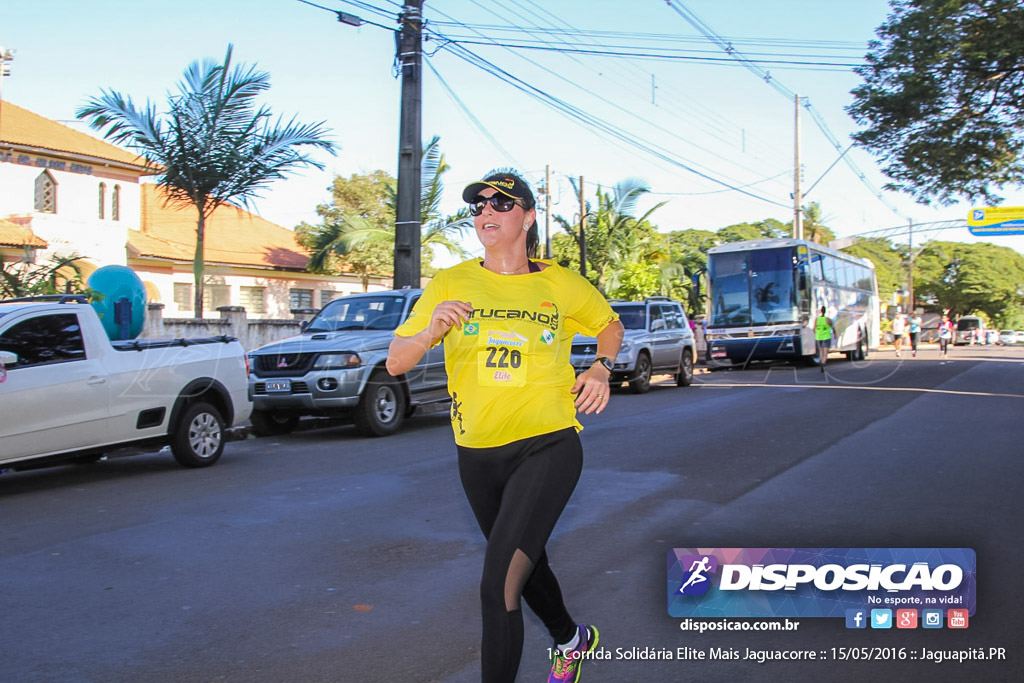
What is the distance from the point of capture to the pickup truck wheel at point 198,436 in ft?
30.6

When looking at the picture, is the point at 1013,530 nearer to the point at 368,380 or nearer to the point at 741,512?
the point at 741,512

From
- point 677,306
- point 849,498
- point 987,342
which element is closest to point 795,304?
point 677,306

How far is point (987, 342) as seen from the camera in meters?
75.6

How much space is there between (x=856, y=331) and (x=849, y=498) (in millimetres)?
27338

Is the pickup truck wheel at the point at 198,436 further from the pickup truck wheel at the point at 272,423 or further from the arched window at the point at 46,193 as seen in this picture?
the arched window at the point at 46,193

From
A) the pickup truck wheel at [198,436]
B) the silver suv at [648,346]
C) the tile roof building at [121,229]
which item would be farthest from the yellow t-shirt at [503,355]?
the tile roof building at [121,229]

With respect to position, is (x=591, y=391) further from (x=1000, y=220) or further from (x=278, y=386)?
(x=1000, y=220)

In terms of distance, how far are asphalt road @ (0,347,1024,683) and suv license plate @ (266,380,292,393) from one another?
2.18 ft

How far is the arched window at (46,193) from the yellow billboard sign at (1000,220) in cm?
2664

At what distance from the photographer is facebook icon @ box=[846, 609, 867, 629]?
4184mm

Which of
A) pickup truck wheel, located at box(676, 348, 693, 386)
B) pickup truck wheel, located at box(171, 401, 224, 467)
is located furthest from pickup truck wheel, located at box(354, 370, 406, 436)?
pickup truck wheel, located at box(676, 348, 693, 386)

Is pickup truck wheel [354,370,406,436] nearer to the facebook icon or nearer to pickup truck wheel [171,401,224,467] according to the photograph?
pickup truck wheel [171,401,224,467]

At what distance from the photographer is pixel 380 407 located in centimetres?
1179

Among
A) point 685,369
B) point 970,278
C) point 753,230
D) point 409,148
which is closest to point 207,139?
point 409,148
